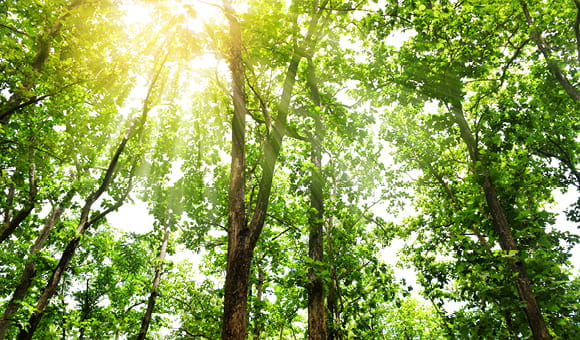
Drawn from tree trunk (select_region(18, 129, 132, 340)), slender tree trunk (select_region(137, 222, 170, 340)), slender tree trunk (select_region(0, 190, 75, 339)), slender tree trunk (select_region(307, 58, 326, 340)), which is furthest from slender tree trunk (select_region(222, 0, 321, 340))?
slender tree trunk (select_region(0, 190, 75, 339))

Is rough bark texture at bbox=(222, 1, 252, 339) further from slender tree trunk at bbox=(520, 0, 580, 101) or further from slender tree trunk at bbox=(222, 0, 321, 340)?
slender tree trunk at bbox=(520, 0, 580, 101)

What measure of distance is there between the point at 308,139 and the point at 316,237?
313 cm

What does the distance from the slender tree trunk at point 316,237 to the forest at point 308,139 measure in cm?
6

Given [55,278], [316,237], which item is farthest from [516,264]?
[55,278]

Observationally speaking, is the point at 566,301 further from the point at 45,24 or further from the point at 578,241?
the point at 45,24

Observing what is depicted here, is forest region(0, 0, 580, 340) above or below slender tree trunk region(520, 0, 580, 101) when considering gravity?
below

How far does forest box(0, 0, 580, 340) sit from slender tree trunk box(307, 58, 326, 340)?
0.06m

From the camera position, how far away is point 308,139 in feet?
32.3

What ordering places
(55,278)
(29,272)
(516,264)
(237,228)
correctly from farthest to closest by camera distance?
(29,272) → (55,278) → (516,264) → (237,228)

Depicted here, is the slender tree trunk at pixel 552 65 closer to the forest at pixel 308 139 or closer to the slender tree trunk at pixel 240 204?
the forest at pixel 308 139

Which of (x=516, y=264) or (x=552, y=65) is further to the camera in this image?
(x=552, y=65)

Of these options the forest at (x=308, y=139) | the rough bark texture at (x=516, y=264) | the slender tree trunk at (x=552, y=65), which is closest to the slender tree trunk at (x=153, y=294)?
the forest at (x=308, y=139)

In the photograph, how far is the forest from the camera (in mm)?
5652

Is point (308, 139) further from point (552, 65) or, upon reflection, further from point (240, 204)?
point (552, 65)
